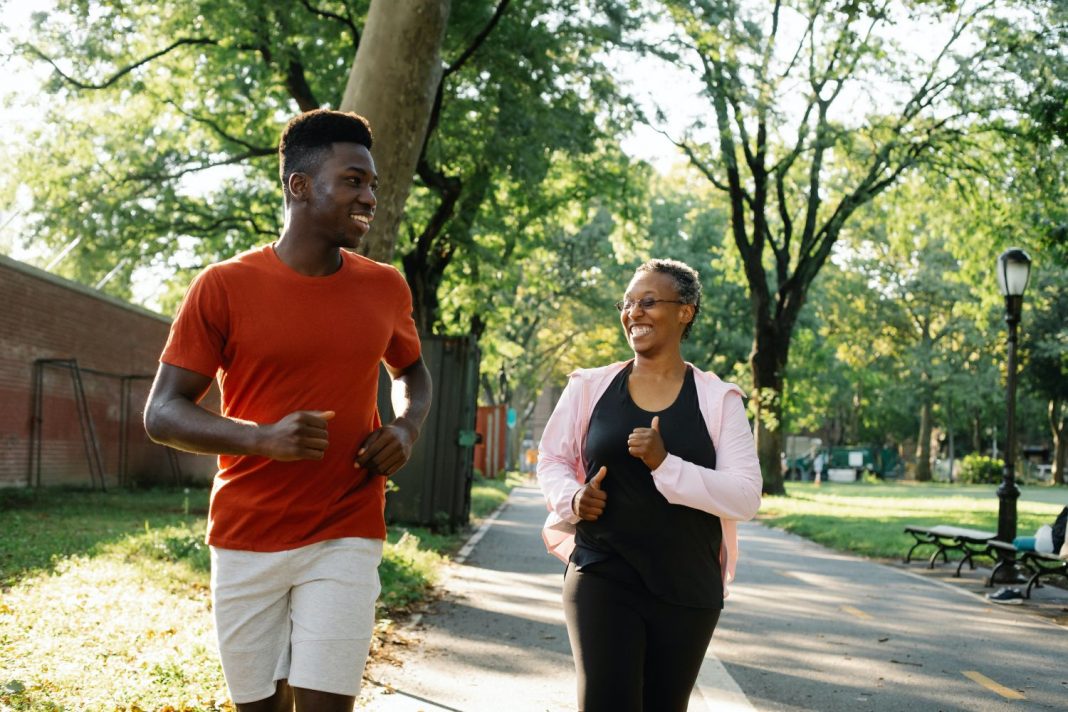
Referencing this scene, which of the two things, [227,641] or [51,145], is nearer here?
[227,641]

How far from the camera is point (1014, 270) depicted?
15.2m

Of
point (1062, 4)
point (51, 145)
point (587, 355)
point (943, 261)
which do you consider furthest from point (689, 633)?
point (943, 261)

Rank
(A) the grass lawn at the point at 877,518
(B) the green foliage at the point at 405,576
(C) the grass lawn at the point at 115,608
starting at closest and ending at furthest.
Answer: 1. (C) the grass lawn at the point at 115,608
2. (B) the green foliage at the point at 405,576
3. (A) the grass lawn at the point at 877,518

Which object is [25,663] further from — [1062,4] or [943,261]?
[943,261]

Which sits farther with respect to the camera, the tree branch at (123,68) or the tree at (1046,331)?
the tree at (1046,331)

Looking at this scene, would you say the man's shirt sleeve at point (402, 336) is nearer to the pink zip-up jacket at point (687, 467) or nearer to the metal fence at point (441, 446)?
the pink zip-up jacket at point (687, 467)

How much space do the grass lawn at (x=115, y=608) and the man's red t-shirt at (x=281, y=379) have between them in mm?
2664

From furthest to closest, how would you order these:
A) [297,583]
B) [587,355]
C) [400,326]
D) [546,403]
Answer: [546,403]
[587,355]
[400,326]
[297,583]

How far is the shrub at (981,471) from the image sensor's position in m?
59.3

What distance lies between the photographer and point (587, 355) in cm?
5472

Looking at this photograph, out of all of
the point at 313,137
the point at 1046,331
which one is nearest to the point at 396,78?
the point at 313,137

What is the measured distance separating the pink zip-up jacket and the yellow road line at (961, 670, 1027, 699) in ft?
13.5

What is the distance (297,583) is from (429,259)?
2228 cm

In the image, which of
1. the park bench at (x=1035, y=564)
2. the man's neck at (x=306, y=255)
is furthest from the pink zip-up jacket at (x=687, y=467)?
the park bench at (x=1035, y=564)
